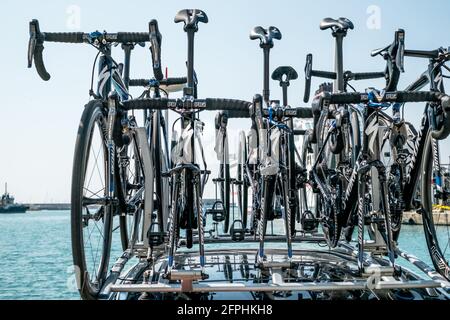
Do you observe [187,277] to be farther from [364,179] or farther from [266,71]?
[266,71]

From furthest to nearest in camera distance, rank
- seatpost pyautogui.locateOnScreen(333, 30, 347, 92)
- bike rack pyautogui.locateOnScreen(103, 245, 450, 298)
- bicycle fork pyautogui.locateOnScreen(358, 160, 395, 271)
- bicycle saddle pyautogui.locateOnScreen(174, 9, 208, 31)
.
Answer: seatpost pyautogui.locateOnScreen(333, 30, 347, 92) < bicycle saddle pyautogui.locateOnScreen(174, 9, 208, 31) < bicycle fork pyautogui.locateOnScreen(358, 160, 395, 271) < bike rack pyautogui.locateOnScreen(103, 245, 450, 298)

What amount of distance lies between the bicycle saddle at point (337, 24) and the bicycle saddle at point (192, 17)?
54.3 inches

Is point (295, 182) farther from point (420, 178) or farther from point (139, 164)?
point (139, 164)

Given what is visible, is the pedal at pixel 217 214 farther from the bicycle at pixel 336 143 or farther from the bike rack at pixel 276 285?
the bike rack at pixel 276 285

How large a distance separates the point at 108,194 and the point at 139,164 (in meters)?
0.98

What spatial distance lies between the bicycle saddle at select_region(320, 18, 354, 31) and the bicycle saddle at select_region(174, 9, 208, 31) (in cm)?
138

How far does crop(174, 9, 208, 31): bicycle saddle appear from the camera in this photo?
4.39 m

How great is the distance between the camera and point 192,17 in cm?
439

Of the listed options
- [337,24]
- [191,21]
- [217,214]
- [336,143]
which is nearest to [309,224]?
[336,143]

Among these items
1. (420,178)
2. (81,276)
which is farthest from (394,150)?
(81,276)

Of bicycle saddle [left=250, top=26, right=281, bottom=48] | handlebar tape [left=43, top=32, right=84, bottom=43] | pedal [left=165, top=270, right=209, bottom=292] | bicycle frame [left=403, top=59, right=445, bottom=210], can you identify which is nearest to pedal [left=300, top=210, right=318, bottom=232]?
bicycle frame [left=403, top=59, right=445, bottom=210]

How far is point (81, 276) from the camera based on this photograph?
10.2 ft

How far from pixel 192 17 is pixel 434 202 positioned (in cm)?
249

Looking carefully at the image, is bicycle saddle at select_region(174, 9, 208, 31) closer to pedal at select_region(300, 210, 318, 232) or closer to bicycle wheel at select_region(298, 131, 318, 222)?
bicycle wheel at select_region(298, 131, 318, 222)
